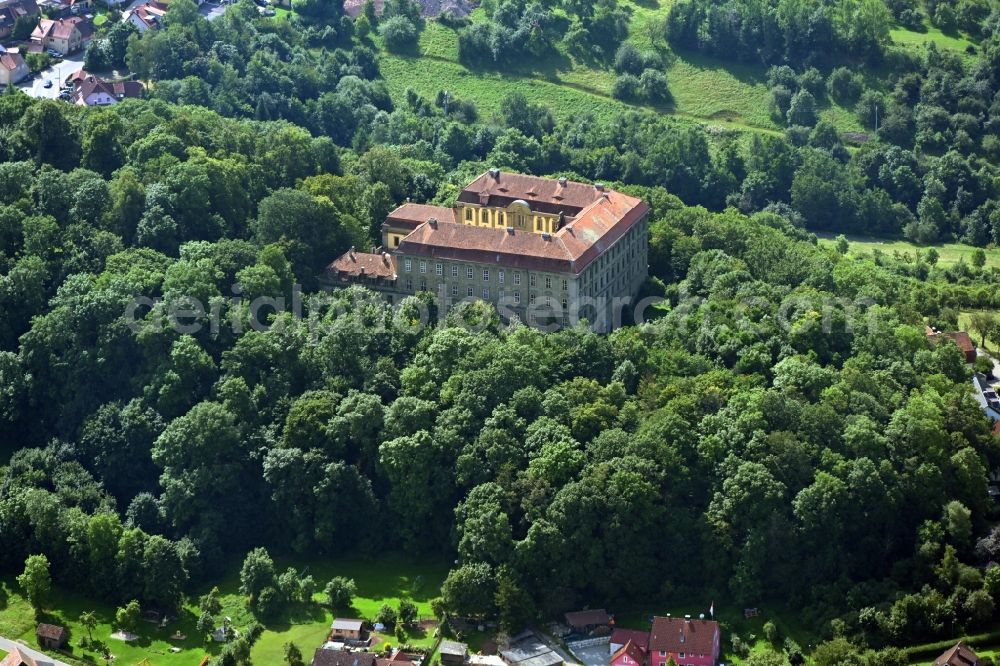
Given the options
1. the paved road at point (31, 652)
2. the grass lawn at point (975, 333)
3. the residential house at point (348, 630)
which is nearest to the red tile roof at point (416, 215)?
the residential house at point (348, 630)

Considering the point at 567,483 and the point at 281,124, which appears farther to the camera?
the point at 281,124

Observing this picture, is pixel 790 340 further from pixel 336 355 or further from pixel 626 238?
pixel 336 355

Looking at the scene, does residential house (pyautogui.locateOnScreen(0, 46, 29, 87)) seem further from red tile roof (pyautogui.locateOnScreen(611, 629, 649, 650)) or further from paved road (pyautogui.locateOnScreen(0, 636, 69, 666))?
red tile roof (pyautogui.locateOnScreen(611, 629, 649, 650))

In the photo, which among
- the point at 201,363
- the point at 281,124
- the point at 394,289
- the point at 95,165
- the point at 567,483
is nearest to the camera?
the point at 567,483

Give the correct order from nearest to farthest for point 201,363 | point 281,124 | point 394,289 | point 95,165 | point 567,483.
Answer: point 567,483 < point 201,363 < point 394,289 < point 95,165 < point 281,124

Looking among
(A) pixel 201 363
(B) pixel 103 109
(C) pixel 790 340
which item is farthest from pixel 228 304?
(C) pixel 790 340

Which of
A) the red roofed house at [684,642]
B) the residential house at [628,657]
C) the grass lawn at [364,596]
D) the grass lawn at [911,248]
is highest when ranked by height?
the red roofed house at [684,642]

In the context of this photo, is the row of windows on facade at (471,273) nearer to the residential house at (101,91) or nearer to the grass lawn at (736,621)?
the grass lawn at (736,621)
